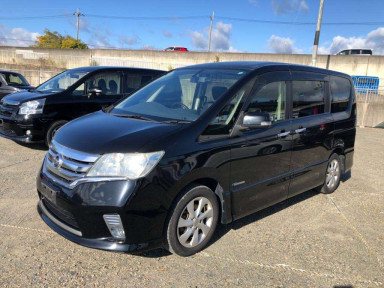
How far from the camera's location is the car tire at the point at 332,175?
496 cm

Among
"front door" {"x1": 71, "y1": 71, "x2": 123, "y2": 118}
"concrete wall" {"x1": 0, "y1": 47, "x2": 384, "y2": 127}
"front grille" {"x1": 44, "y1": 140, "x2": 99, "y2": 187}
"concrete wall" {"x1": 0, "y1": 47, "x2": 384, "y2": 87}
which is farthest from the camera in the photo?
"concrete wall" {"x1": 0, "y1": 47, "x2": 384, "y2": 87}

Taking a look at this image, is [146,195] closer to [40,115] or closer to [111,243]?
[111,243]

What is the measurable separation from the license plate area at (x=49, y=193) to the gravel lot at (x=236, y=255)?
0.54 metres

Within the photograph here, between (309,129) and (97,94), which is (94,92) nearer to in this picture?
(97,94)

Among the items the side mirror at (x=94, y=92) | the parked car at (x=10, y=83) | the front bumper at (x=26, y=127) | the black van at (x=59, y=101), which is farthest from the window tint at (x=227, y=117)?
the parked car at (x=10, y=83)

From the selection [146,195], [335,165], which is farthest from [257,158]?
[335,165]

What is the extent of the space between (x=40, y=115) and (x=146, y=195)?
4604mm

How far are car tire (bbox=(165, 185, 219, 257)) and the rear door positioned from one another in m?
1.39

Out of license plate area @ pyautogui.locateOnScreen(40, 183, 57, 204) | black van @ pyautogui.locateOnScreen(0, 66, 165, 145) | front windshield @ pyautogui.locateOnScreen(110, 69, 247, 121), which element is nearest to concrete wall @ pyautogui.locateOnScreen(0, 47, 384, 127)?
black van @ pyautogui.locateOnScreen(0, 66, 165, 145)

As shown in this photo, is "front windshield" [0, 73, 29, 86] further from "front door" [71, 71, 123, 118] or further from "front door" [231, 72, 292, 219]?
"front door" [231, 72, 292, 219]

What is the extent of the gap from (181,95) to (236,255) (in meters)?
1.84

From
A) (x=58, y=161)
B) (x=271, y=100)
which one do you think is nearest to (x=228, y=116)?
(x=271, y=100)

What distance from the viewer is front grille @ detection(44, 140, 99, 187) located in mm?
2668

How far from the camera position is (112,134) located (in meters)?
2.91
